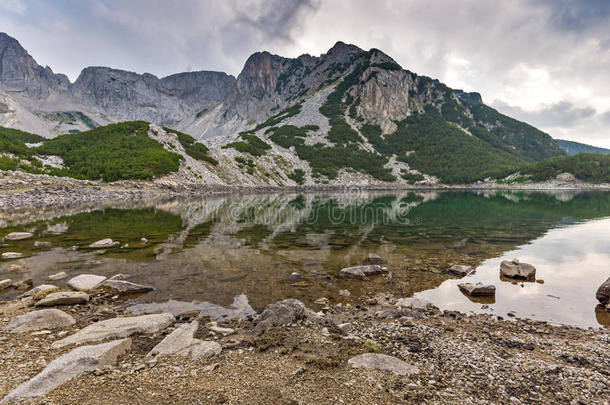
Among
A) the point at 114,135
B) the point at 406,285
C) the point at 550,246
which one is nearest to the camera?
the point at 406,285

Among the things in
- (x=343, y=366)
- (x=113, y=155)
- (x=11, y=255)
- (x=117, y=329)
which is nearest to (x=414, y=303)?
(x=343, y=366)

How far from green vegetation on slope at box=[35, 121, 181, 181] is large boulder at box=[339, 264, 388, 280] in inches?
3206

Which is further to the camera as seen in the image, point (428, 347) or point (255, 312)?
point (255, 312)

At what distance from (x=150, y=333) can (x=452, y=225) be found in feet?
112

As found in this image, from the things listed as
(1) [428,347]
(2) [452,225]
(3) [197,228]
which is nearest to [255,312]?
(1) [428,347]

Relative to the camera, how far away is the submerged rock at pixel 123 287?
1291 centimetres

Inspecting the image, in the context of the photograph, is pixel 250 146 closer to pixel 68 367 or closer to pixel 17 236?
pixel 17 236

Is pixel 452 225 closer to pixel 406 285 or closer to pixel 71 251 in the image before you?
pixel 406 285

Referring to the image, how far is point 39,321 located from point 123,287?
13.0 ft

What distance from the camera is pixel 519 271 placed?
51.4 ft

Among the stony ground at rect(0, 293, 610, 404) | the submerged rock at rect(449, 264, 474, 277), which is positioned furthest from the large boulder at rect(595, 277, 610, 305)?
the submerged rock at rect(449, 264, 474, 277)

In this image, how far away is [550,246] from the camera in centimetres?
2338

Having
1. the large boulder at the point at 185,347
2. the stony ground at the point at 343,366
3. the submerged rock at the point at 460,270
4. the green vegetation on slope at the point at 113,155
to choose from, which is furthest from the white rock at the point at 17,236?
the green vegetation on slope at the point at 113,155

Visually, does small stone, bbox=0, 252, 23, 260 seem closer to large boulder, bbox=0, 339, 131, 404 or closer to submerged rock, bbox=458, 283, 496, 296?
large boulder, bbox=0, 339, 131, 404
